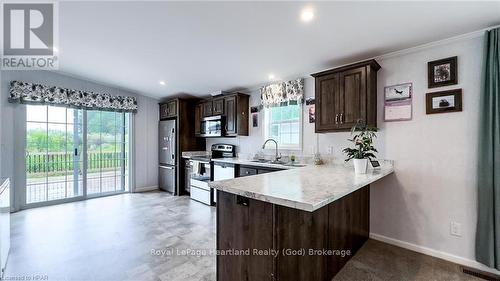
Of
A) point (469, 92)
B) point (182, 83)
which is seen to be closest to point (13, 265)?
point (182, 83)

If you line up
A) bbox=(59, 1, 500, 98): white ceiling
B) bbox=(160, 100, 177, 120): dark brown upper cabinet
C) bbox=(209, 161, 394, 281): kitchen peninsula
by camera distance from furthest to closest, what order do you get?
bbox=(160, 100, 177, 120): dark brown upper cabinet
bbox=(59, 1, 500, 98): white ceiling
bbox=(209, 161, 394, 281): kitchen peninsula

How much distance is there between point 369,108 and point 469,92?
909mm

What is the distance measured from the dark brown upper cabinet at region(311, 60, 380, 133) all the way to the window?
711 mm

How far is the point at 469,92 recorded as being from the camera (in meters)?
2.24

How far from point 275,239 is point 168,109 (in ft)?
16.3

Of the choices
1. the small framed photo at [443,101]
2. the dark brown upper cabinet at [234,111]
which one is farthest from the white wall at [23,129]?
the small framed photo at [443,101]

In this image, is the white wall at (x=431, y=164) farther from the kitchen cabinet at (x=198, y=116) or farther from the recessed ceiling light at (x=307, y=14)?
the kitchen cabinet at (x=198, y=116)

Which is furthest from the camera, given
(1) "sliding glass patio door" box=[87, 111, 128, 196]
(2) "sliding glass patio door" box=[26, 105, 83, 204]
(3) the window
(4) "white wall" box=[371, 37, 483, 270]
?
(1) "sliding glass patio door" box=[87, 111, 128, 196]

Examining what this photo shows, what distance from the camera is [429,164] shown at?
248 centimetres

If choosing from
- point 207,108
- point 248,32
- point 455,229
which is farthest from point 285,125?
point 455,229

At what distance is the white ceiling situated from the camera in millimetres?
1962

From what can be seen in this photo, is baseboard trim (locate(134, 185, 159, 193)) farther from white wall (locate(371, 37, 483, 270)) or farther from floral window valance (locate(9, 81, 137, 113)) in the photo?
white wall (locate(371, 37, 483, 270))

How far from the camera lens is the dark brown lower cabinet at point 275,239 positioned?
4.68ft

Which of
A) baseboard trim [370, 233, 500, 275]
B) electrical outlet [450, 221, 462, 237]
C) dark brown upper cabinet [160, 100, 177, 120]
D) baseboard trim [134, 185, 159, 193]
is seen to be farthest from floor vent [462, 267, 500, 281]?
baseboard trim [134, 185, 159, 193]
